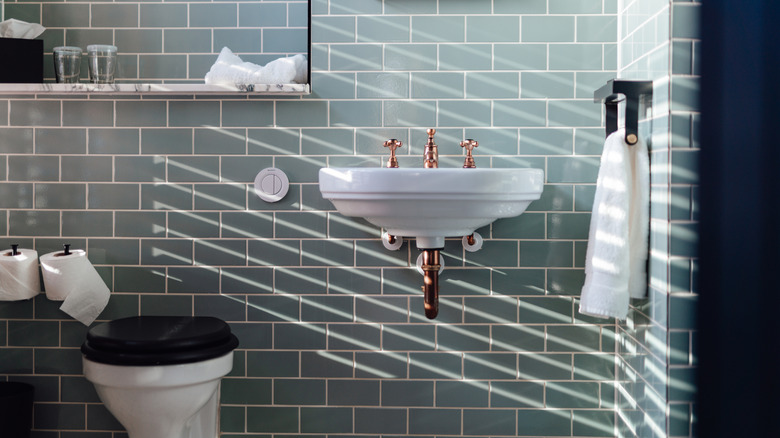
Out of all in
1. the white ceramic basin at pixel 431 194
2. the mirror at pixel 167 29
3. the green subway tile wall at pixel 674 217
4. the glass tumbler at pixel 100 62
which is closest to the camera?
the green subway tile wall at pixel 674 217

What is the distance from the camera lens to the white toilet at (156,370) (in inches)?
67.1

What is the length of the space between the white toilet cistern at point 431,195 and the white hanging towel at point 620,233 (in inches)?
7.9

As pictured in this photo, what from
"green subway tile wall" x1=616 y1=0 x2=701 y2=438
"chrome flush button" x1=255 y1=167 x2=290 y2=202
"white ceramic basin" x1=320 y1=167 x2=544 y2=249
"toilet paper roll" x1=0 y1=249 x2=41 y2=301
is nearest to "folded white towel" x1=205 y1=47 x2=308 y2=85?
"chrome flush button" x1=255 y1=167 x2=290 y2=202

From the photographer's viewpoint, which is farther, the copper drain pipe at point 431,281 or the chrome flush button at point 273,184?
the chrome flush button at point 273,184

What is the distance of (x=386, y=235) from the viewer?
2105 mm

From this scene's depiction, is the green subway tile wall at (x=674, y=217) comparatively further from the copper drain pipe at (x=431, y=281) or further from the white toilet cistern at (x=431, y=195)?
the copper drain pipe at (x=431, y=281)

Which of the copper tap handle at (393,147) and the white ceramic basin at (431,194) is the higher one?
the copper tap handle at (393,147)

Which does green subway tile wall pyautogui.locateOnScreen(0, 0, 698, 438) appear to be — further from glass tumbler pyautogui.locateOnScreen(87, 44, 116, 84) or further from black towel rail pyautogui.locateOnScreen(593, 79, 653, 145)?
black towel rail pyautogui.locateOnScreen(593, 79, 653, 145)

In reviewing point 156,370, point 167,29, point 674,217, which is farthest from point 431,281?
point 167,29

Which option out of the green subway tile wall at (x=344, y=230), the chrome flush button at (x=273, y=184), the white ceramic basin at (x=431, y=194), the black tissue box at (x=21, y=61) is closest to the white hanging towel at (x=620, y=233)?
the white ceramic basin at (x=431, y=194)

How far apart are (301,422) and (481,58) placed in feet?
4.43

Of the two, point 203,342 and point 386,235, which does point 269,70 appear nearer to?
point 386,235

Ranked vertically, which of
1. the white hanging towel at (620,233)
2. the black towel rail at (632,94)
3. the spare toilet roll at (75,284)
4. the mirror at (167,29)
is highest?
the mirror at (167,29)

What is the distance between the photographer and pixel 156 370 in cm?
170
